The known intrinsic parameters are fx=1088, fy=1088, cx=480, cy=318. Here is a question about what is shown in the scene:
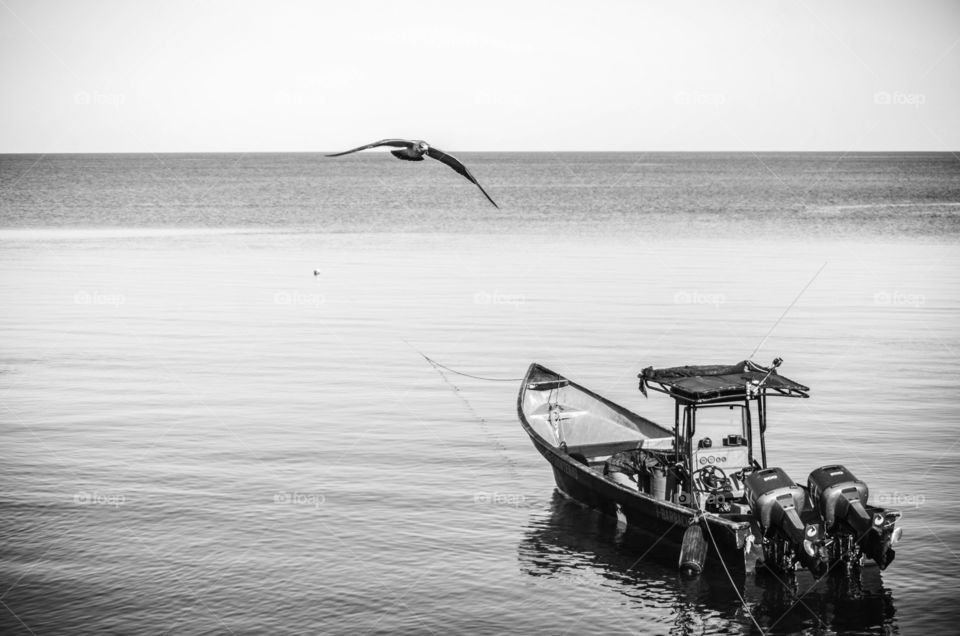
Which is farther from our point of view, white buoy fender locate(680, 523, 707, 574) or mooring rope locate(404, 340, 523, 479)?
mooring rope locate(404, 340, 523, 479)

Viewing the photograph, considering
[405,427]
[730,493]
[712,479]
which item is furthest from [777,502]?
[405,427]

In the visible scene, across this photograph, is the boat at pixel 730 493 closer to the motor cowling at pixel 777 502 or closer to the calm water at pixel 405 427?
the motor cowling at pixel 777 502

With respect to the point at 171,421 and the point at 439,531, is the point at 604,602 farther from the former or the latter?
the point at 171,421

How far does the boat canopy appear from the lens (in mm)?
17078

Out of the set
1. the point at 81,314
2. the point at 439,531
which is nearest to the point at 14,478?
the point at 439,531

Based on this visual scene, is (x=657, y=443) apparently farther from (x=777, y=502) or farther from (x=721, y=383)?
(x=777, y=502)

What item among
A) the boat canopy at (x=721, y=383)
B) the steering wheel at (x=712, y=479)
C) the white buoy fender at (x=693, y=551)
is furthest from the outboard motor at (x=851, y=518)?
the white buoy fender at (x=693, y=551)

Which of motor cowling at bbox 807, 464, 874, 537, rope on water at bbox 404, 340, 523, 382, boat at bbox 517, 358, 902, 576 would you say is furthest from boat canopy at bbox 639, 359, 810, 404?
rope on water at bbox 404, 340, 523, 382

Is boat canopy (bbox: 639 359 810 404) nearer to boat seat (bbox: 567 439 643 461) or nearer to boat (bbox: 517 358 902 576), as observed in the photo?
boat (bbox: 517 358 902 576)

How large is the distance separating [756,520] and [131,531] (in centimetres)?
1017

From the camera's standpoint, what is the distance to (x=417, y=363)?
30219 millimetres

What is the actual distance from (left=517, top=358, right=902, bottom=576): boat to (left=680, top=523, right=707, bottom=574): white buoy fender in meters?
0.02

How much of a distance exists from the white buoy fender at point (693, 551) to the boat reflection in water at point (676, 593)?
308mm

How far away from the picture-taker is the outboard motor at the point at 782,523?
15.5 metres
